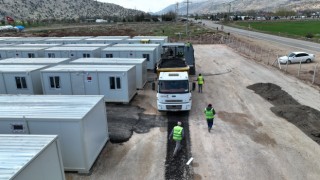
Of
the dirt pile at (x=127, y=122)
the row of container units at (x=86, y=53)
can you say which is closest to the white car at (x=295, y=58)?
the row of container units at (x=86, y=53)

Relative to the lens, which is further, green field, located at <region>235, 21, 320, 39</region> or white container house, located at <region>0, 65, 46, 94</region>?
green field, located at <region>235, 21, 320, 39</region>

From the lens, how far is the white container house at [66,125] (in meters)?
10.7

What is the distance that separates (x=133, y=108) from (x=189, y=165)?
799cm

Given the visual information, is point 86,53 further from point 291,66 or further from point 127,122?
point 291,66

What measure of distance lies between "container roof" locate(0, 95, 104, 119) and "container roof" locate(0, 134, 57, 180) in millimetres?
1997

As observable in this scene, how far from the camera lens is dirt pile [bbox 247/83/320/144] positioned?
15.3 metres

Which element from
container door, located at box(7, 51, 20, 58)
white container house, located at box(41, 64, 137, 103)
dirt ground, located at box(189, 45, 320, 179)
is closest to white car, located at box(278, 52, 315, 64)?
dirt ground, located at box(189, 45, 320, 179)

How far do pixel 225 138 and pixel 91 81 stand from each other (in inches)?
402

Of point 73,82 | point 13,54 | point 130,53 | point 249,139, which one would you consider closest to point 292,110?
point 249,139

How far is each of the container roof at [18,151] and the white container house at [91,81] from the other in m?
10.4

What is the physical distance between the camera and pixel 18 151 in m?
7.94

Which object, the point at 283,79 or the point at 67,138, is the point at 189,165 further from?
the point at 283,79

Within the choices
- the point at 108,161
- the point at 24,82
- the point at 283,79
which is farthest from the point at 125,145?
the point at 283,79

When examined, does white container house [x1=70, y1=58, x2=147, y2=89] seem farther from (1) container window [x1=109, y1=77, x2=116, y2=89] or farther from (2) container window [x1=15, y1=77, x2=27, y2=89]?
(2) container window [x1=15, y1=77, x2=27, y2=89]
